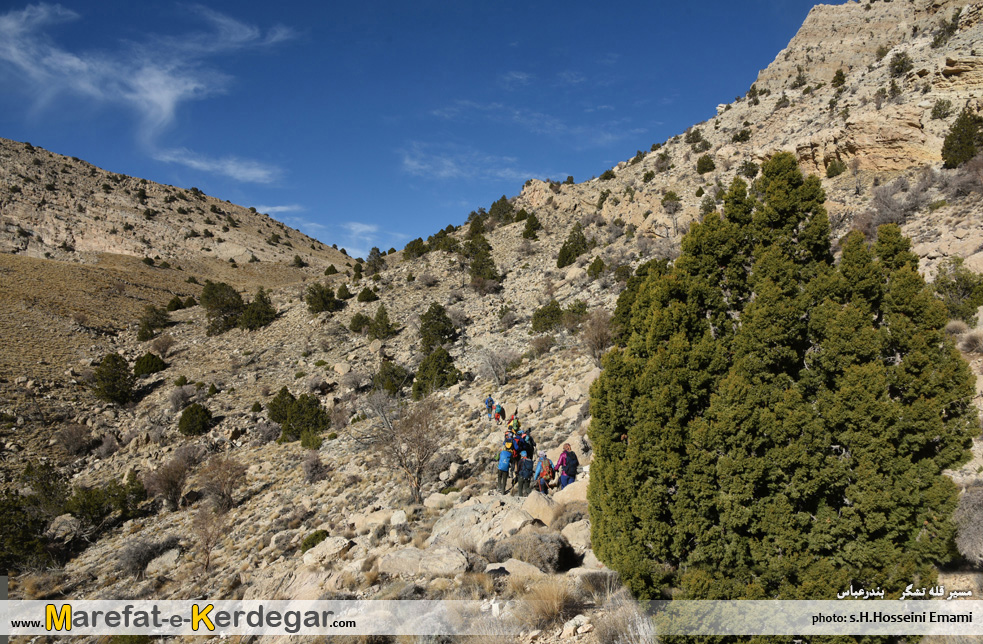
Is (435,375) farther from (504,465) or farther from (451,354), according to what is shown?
(504,465)

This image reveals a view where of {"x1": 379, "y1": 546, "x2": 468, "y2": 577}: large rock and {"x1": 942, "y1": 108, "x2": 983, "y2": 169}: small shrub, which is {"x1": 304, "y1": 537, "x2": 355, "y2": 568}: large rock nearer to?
{"x1": 379, "y1": 546, "x2": 468, "y2": 577}: large rock

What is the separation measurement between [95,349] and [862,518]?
129 feet

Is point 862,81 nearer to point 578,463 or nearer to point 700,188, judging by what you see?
point 700,188

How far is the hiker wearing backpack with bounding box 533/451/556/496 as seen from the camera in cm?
1106

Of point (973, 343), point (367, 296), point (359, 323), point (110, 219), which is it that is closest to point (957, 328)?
point (973, 343)

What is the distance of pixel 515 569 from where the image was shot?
21.9 feet

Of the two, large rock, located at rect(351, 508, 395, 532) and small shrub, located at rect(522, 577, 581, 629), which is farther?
large rock, located at rect(351, 508, 395, 532)

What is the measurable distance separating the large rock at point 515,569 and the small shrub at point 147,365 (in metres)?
30.8

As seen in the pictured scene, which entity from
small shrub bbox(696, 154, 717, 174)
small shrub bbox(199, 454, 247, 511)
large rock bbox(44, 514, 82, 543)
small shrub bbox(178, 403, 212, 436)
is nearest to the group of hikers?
small shrub bbox(199, 454, 247, 511)

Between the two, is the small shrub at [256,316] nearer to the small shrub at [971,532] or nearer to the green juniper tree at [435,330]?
the green juniper tree at [435,330]

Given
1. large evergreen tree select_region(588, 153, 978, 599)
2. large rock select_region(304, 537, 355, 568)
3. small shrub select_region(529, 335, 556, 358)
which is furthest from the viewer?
small shrub select_region(529, 335, 556, 358)

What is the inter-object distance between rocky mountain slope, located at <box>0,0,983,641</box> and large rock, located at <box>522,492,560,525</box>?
44 millimetres

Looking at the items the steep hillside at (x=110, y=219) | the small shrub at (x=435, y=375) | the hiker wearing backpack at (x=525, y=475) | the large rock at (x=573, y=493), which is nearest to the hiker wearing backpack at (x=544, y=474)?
the hiker wearing backpack at (x=525, y=475)

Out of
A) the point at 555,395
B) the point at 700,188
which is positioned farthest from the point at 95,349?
the point at 700,188
